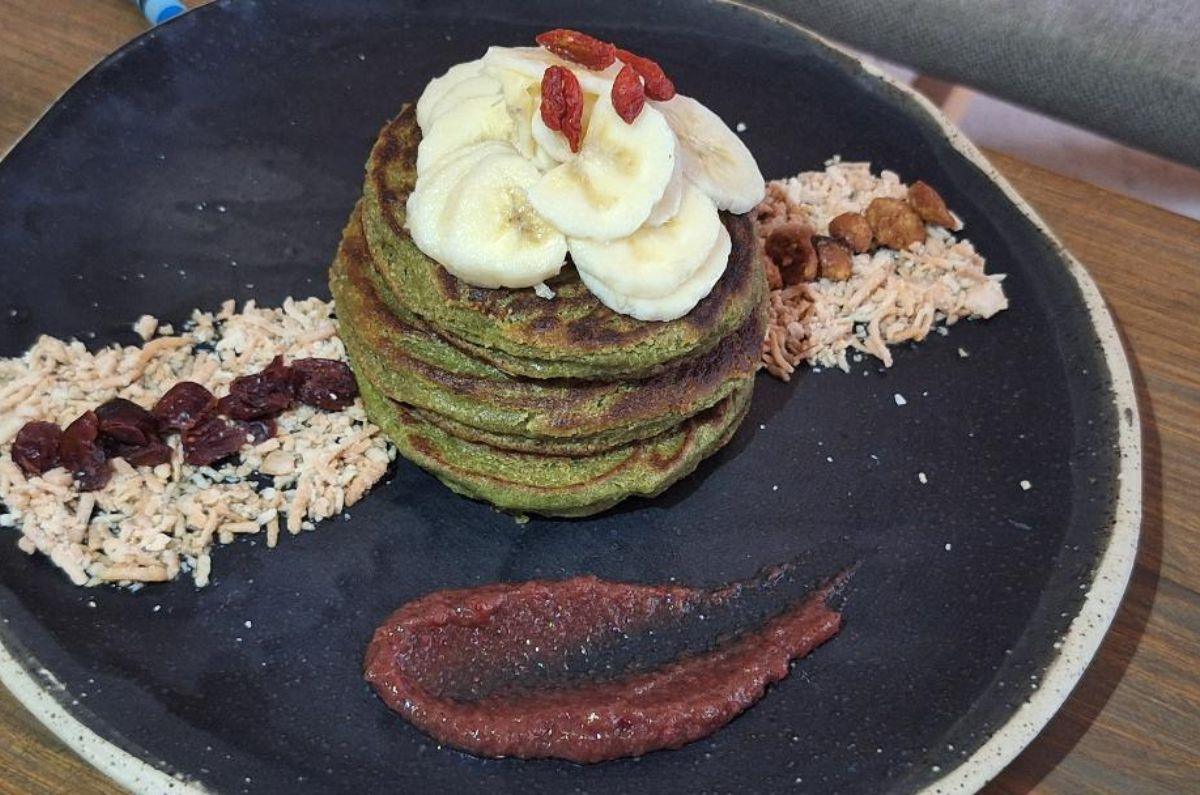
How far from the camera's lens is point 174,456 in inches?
112

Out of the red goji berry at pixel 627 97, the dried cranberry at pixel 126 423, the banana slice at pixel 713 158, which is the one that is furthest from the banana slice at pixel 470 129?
the dried cranberry at pixel 126 423

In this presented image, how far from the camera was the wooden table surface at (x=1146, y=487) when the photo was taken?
2.67m

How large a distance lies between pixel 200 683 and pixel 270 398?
76cm

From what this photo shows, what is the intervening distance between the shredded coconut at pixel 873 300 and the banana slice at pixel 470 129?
1002 millimetres

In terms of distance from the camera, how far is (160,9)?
3932 millimetres

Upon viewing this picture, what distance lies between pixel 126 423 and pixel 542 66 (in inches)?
51.3

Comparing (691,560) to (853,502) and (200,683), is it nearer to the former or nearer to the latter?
(853,502)

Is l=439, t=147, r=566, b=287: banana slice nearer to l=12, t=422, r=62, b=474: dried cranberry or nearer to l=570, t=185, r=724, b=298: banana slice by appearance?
l=570, t=185, r=724, b=298: banana slice

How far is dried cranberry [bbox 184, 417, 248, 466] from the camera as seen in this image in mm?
2867

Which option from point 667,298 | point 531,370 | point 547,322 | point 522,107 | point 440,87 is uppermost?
point 522,107

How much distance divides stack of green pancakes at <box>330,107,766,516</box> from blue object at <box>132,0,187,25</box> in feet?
4.77

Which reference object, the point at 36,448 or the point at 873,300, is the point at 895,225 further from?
the point at 36,448

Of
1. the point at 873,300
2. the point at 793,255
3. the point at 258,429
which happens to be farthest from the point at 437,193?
the point at 873,300

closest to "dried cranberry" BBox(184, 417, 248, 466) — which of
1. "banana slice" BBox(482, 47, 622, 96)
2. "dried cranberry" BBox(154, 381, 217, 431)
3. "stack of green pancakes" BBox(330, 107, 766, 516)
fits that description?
"dried cranberry" BBox(154, 381, 217, 431)
